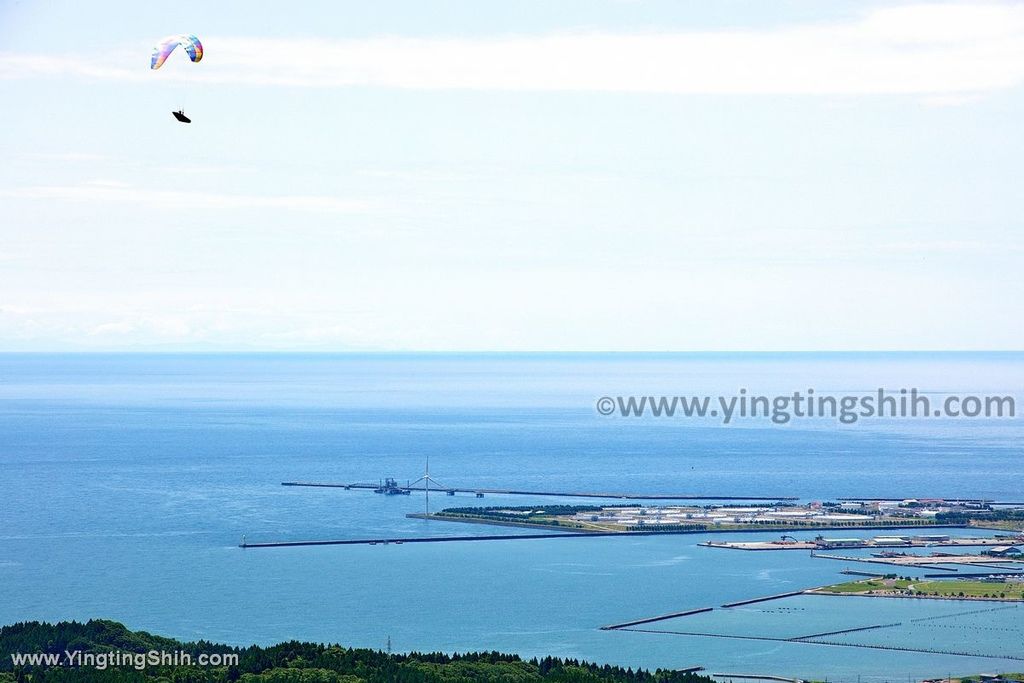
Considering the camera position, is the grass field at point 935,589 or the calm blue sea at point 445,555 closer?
the calm blue sea at point 445,555

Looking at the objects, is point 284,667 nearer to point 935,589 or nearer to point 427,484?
point 935,589

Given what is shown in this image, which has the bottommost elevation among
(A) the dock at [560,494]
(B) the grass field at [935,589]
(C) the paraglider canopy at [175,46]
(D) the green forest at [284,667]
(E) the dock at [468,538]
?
(D) the green forest at [284,667]

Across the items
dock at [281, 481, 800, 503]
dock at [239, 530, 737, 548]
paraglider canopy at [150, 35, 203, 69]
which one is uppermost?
paraglider canopy at [150, 35, 203, 69]

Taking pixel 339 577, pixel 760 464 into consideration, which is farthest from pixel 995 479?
pixel 339 577

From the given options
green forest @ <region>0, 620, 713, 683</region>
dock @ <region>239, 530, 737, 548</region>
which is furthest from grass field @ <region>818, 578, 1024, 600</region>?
green forest @ <region>0, 620, 713, 683</region>

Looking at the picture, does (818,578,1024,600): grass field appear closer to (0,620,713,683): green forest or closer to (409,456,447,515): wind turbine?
(0,620,713,683): green forest

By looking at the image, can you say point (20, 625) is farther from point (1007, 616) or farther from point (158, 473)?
point (158, 473)

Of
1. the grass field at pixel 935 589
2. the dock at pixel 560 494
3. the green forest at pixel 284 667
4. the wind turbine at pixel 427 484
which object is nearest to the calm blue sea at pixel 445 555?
the wind turbine at pixel 427 484

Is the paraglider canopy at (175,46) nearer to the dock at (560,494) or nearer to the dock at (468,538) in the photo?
the dock at (468,538)

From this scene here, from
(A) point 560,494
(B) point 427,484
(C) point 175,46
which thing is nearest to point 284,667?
(C) point 175,46
